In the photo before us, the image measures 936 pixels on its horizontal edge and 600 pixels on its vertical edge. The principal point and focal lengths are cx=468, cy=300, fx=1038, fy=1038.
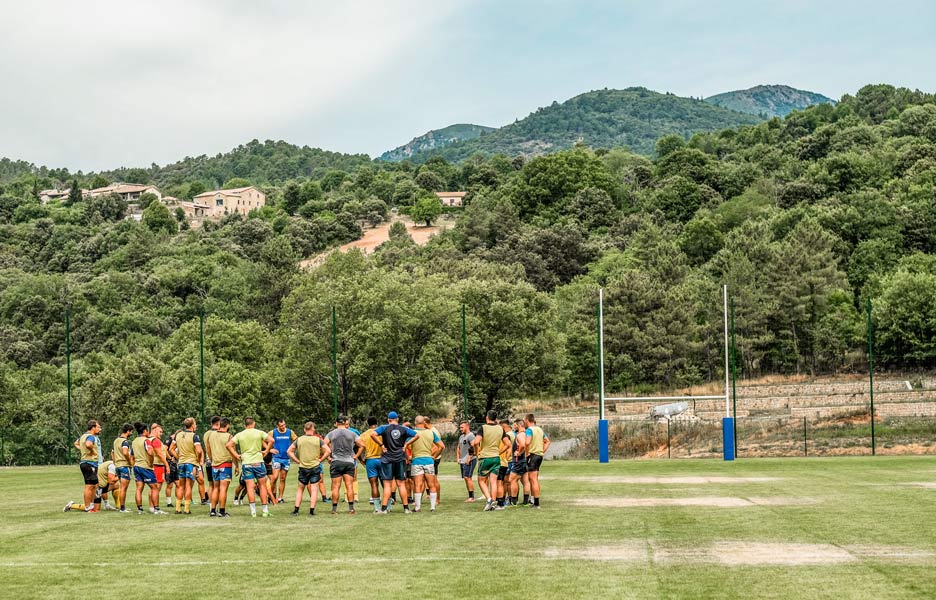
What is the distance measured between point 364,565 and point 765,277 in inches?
2093

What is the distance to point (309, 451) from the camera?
1811 cm

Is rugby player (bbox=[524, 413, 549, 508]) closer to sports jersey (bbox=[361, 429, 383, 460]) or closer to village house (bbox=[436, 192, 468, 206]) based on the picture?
Result: sports jersey (bbox=[361, 429, 383, 460])

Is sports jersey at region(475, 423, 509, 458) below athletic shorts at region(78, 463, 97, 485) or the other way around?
the other way around

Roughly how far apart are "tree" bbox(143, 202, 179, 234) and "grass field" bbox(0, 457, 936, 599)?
480ft

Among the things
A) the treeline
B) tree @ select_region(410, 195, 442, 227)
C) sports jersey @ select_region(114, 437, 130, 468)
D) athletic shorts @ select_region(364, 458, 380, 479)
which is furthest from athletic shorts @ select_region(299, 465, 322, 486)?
tree @ select_region(410, 195, 442, 227)

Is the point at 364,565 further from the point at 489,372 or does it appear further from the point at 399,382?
the point at 489,372

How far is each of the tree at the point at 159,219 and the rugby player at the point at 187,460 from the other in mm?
144560

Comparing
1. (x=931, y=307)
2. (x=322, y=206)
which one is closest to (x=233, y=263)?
(x=322, y=206)

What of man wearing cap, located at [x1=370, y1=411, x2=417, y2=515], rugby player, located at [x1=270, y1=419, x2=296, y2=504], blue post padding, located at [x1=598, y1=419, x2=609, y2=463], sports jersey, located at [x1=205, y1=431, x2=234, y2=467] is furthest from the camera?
blue post padding, located at [x1=598, y1=419, x2=609, y2=463]

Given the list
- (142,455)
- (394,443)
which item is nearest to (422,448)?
(394,443)

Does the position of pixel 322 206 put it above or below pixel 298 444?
above

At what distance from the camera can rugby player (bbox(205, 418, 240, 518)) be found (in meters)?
17.6

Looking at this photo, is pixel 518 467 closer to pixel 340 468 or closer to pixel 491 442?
pixel 491 442

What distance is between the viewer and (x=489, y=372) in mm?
50406
